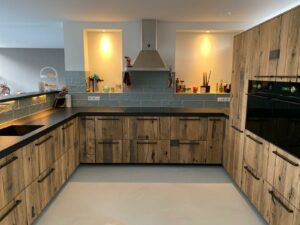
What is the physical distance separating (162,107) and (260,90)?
1.98 metres

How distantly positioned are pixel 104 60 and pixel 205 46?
1.91 metres

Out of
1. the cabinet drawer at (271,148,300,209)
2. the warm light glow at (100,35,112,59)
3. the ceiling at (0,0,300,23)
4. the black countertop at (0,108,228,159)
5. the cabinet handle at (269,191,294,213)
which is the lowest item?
the cabinet handle at (269,191,294,213)

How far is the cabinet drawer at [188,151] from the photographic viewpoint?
11.5 feet

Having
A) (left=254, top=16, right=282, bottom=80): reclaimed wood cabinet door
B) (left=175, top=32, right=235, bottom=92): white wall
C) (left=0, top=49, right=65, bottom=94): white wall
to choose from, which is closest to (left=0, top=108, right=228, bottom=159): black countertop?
(left=175, top=32, right=235, bottom=92): white wall

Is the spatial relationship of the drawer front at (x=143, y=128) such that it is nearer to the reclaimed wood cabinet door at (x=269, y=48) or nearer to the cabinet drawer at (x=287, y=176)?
the reclaimed wood cabinet door at (x=269, y=48)

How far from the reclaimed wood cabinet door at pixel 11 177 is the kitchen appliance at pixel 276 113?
2162mm

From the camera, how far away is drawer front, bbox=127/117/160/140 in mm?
3480

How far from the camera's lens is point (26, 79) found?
316 inches

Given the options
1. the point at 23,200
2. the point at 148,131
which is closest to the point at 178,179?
the point at 148,131

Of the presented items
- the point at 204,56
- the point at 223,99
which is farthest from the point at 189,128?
the point at 204,56

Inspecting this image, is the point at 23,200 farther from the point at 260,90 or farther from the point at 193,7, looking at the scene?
the point at 193,7

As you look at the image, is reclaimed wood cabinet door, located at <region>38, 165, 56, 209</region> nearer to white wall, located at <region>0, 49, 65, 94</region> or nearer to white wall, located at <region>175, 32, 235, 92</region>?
white wall, located at <region>175, 32, 235, 92</region>

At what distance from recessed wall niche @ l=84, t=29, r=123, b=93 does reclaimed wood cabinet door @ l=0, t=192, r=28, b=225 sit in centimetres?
254

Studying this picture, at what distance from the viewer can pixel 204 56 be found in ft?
13.9
